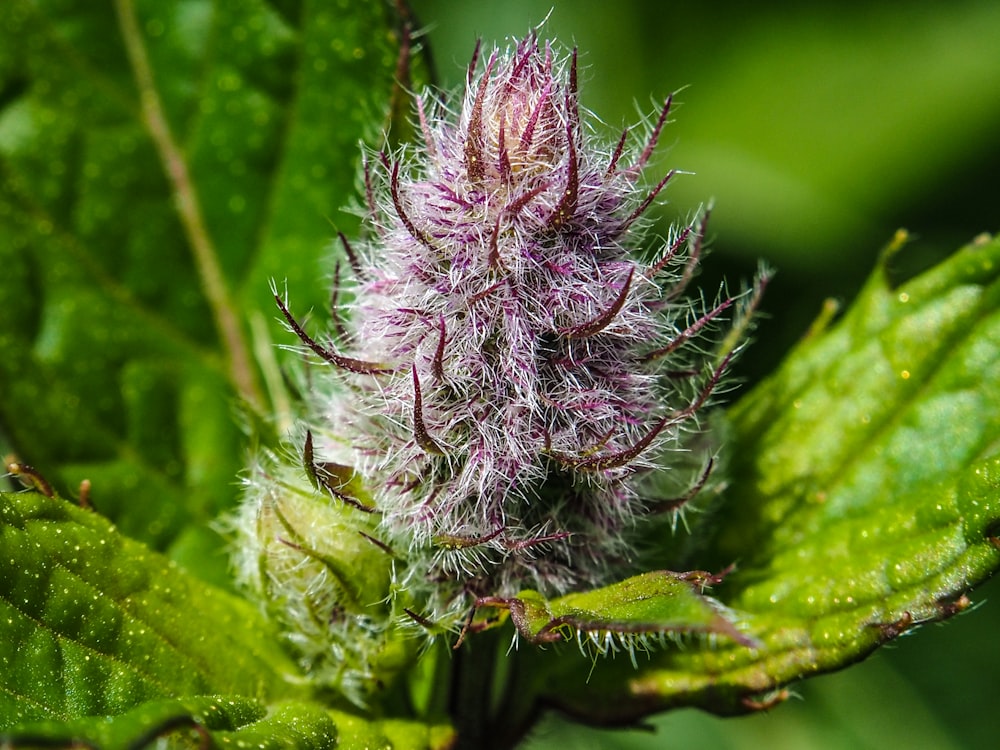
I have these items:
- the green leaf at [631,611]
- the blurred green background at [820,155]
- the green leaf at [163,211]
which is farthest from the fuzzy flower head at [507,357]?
the blurred green background at [820,155]

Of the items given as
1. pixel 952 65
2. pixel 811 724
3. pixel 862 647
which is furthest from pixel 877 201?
pixel 862 647

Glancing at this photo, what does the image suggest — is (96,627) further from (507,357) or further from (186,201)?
(186,201)

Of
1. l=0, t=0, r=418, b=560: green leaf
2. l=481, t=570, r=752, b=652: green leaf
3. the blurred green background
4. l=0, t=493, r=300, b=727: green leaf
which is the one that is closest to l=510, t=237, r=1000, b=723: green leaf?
l=481, t=570, r=752, b=652: green leaf

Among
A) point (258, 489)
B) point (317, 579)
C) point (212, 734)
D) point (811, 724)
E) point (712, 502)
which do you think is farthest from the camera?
point (811, 724)

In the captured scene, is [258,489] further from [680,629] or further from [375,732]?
[680,629]

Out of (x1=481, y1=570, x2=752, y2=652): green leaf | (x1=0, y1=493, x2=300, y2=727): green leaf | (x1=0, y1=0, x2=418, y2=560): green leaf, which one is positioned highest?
(x1=0, y1=0, x2=418, y2=560): green leaf

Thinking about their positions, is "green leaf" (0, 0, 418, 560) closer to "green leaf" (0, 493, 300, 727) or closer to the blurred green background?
"green leaf" (0, 493, 300, 727)
